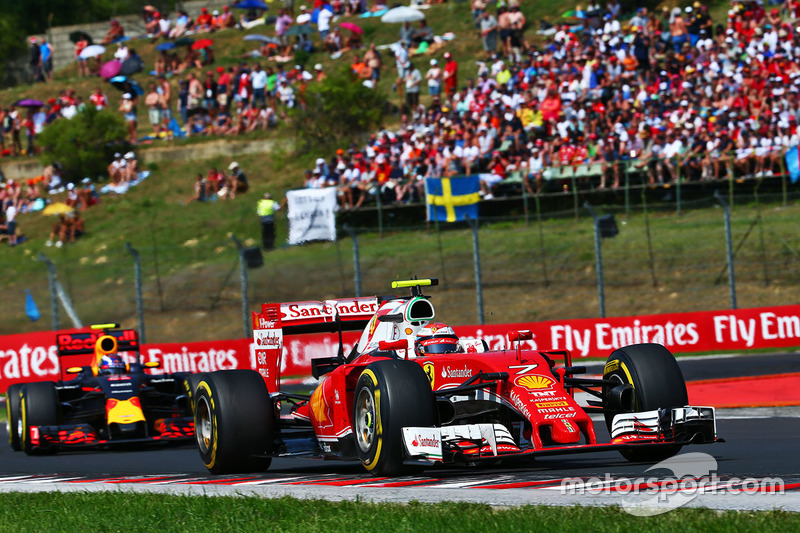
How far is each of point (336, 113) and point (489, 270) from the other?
1190 centimetres

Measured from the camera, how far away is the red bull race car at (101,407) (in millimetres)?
14039

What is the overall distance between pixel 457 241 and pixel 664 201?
4.67m

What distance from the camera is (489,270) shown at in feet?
81.8

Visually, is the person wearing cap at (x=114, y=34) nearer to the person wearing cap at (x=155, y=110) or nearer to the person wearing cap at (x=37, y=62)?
the person wearing cap at (x=37, y=62)

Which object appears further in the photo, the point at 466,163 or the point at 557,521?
the point at 466,163

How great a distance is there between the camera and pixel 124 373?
15.0m

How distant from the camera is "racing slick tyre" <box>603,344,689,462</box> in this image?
8.80 m

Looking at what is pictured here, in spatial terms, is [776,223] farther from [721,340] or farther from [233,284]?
[233,284]

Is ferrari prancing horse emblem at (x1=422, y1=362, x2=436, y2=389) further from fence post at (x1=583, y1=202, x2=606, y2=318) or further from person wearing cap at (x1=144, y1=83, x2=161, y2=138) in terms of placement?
person wearing cap at (x1=144, y1=83, x2=161, y2=138)

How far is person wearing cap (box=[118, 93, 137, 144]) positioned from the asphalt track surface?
1031 inches

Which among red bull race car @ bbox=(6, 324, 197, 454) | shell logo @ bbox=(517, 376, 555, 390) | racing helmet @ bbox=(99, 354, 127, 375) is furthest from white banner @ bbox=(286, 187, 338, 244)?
shell logo @ bbox=(517, 376, 555, 390)

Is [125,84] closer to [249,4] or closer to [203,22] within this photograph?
[249,4]

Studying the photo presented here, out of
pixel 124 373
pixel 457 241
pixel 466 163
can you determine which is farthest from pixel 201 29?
pixel 124 373

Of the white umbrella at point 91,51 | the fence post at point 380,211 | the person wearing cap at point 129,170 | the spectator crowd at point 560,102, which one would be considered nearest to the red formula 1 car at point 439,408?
the spectator crowd at point 560,102
